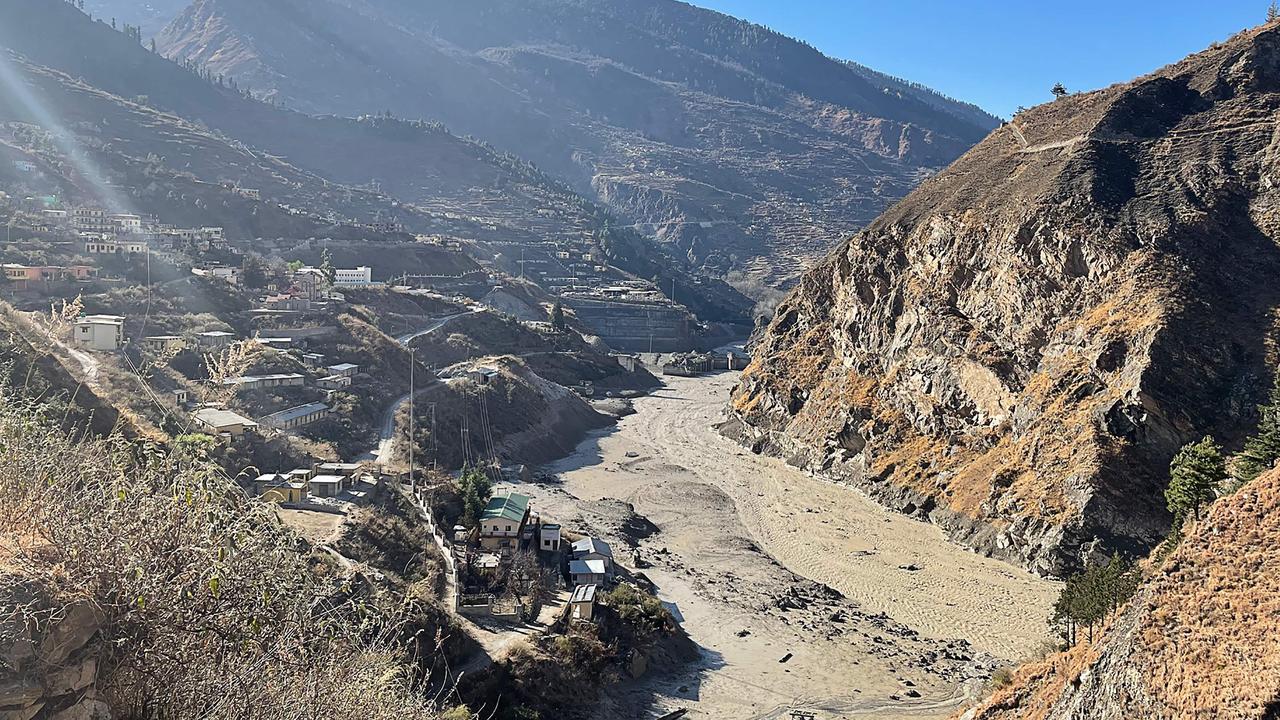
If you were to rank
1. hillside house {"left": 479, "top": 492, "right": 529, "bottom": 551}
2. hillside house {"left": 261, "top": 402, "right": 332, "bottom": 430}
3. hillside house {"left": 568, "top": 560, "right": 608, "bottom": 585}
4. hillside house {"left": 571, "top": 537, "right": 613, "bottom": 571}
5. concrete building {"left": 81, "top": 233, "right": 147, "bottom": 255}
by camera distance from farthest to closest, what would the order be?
concrete building {"left": 81, "top": 233, "right": 147, "bottom": 255} < hillside house {"left": 261, "top": 402, "right": 332, "bottom": 430} < hillside house {"left": 571, "top": 537, "right": 613, "bottom": 571} < hillside house {"left": 479, "top": 492, "right": 529, "bottom": 551} < hillside house {"left": 568, "top": 560, "right": 608, "bottom": 585}

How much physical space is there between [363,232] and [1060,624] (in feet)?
268

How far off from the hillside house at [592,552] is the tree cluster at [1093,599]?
42.7 ft

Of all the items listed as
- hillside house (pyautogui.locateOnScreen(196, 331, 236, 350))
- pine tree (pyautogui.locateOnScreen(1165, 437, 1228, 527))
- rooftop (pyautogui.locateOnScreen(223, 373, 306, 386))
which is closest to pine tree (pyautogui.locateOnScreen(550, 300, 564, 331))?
hillside house (pyautogui.locateOnScreen(196, 331, 236, 350))

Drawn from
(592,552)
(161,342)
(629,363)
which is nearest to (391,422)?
(161,342)

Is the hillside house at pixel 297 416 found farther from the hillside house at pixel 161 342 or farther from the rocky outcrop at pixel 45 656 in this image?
the rocky outcrop at pixel 45 656

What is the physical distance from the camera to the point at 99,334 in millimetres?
37438

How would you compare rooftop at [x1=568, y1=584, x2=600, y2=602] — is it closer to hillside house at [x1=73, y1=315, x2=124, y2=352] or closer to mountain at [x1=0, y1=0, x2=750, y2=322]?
hillside house at [x1=73, y1=315, x2=124, y2=352]

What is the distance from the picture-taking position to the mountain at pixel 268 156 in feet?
342

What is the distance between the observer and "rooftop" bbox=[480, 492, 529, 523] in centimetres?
2867

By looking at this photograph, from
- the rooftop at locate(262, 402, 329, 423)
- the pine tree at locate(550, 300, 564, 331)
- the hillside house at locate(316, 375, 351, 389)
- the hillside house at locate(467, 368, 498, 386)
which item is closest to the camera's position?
the rooftop at locate(262, 402, 329, 423)

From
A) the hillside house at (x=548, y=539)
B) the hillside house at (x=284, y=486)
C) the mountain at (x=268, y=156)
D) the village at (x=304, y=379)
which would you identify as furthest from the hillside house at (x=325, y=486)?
the mountain at (x=268, y=156)

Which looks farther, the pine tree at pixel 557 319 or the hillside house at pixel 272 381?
the pine tree at pixel 557 319

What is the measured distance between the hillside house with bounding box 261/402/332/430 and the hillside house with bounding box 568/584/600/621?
803 inches

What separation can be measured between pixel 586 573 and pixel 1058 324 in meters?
26.2
